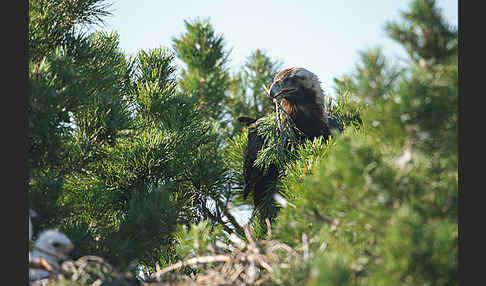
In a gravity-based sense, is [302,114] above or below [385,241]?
above

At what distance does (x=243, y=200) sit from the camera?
3412 millimetres

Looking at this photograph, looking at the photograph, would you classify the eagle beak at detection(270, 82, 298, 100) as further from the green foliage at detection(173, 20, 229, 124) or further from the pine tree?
the pine tree

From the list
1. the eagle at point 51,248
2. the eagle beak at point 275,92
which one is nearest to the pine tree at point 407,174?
the eagle at point 51,248

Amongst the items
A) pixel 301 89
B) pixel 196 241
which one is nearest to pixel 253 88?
pixel 301 89

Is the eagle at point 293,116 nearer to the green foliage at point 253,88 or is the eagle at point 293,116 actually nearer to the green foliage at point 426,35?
the green foliage at point 253,88

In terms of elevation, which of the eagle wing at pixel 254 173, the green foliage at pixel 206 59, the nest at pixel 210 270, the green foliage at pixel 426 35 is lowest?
the nest at pixel 210 270

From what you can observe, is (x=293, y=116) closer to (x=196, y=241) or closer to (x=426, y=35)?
(x=196, y=241)

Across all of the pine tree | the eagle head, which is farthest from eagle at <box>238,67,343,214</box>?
the pine tree

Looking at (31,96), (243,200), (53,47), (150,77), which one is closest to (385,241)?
(31,96)

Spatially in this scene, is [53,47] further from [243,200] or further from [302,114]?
[302,114]

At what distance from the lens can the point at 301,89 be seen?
3703mm

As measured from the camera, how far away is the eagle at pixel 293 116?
3.28 m

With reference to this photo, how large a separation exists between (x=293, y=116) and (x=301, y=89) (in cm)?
21

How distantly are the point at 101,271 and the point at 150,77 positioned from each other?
Answer: 1.47m
